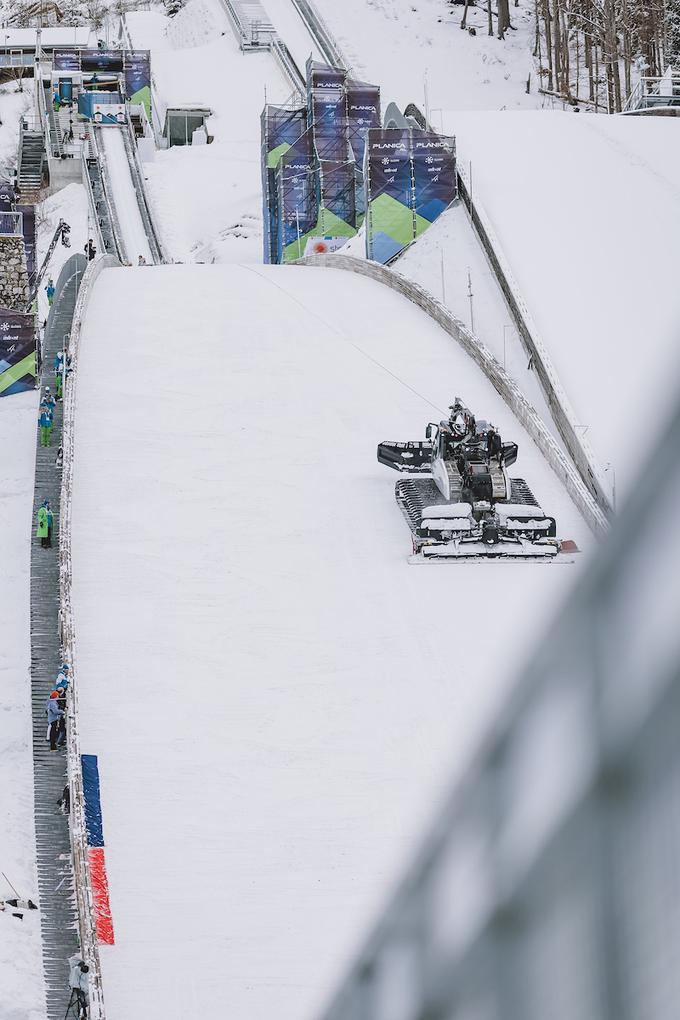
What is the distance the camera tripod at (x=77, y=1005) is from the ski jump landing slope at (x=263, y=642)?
0.60ft

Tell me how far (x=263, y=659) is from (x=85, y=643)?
6.19 ft

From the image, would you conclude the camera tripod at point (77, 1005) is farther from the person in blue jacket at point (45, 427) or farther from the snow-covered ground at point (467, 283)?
the snow-covered ground at point (467, 283)

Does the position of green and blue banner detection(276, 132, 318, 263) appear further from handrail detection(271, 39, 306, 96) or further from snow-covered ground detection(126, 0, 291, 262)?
handrail detection(271, 39, 306, 96)

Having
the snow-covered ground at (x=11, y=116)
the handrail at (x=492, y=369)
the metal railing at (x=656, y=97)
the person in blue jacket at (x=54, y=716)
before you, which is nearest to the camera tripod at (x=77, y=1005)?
the person in blue jacket at (x=54, y=716)

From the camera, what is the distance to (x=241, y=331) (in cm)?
3094

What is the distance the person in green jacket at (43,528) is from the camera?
73.2ft

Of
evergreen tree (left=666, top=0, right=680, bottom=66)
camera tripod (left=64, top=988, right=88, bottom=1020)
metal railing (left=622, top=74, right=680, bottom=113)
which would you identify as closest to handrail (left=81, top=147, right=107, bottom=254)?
metal railing (left=622, top=74, right=680, bottom=113)

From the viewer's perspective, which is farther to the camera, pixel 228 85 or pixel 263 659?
pixel 228 85

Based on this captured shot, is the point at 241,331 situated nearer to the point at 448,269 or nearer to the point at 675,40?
the point at 448,269

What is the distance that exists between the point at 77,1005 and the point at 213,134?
170ft

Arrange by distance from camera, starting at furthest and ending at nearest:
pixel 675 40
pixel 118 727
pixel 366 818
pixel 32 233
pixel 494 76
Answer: pixel 494 76
pixel 675 40
pixel 32 233
pixel 118 727
pixel 366 818

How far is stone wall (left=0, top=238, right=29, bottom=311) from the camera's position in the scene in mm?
35188

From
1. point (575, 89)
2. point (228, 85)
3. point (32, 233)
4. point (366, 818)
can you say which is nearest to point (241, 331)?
point (32, 233)

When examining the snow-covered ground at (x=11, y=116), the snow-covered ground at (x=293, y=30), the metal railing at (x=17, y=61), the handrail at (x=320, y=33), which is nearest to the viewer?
the snow-covered ground at (x=11, y=116)
